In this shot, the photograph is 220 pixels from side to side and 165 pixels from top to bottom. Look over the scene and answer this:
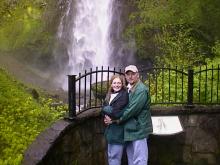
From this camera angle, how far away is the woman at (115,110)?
20.4ft

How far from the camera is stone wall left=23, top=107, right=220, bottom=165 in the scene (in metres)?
6.21

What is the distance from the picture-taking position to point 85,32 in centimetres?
2541

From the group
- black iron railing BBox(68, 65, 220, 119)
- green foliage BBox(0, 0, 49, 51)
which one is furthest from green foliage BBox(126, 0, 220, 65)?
green foliage BBox(0, 0, 49, 51)

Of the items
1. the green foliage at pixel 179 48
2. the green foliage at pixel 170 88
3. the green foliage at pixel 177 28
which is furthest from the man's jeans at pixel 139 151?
the green foliage at pixel 177 28

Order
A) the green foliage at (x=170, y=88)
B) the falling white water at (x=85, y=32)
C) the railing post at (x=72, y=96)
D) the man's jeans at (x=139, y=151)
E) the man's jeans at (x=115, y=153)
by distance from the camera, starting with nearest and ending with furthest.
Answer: the man's jeans at (x=139, y=151), the man's jeans at (x=115, y=153), the railing post at (x=72, y=96), the green foliage at (x=170, y=88), the falling white water at (x=85, y=32)

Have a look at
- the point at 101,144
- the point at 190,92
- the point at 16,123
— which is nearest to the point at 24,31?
the point at 16,123

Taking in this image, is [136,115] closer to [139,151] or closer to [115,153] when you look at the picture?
[139,151]

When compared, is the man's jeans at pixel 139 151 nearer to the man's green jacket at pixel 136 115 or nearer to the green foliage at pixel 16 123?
the man's green jacket at pixel 136 115

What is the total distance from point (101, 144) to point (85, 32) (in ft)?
60.7

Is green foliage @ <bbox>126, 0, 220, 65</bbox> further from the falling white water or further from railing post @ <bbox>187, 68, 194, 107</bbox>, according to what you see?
railing post @ <bbox>187, 68, 194, 107</bbox>

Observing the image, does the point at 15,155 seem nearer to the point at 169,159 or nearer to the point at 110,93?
the point at 110,93

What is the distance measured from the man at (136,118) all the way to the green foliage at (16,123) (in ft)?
5.12

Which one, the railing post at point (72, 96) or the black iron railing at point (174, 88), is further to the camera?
the black iron railing at point (174, 88)

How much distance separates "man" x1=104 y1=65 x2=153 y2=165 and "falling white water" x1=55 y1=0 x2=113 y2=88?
18680 millimetres
